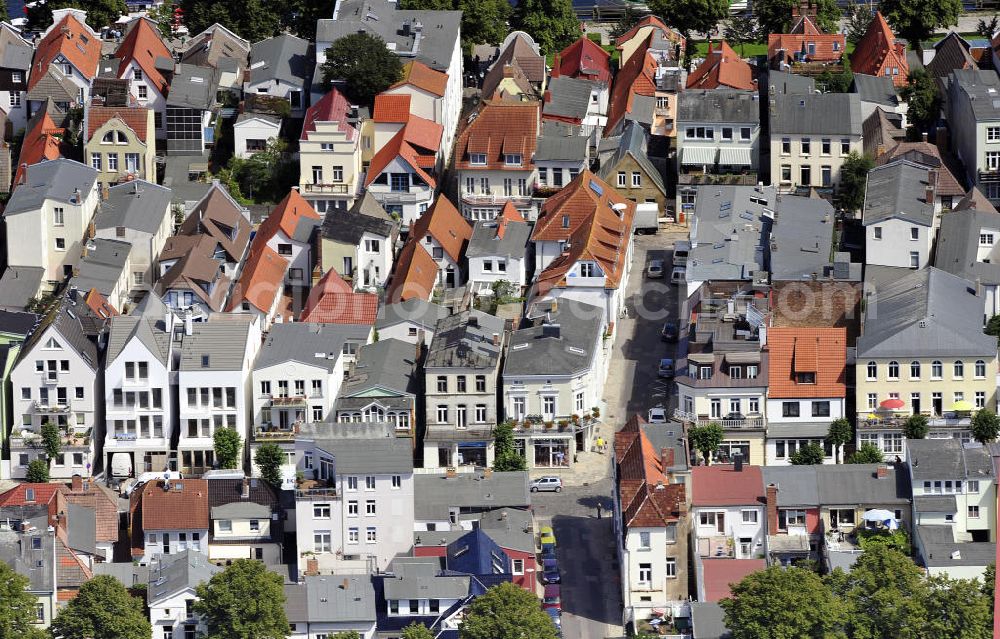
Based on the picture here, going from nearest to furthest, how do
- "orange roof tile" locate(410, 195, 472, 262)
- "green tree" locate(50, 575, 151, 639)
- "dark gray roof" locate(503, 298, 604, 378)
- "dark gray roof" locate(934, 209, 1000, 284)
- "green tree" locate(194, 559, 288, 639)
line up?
1. "green tree" locate(194, 559, 288, 639)
2. "green tree" locate(50, 575, 151, 639)
3. "dark gray roof" locate(503, 298, 604, 378)
4. "dark gray roof" locate(934, 209, 1000, 284)
5. "orange roof tile" locate(410, 195, 472, 262)

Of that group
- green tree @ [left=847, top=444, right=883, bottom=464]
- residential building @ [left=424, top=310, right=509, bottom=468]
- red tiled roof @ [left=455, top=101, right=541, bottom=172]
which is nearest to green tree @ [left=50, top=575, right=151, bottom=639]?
residential building @ [left=424, top=310, right=509, bottom=468]

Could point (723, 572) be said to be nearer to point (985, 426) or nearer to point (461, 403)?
point (985, 426)

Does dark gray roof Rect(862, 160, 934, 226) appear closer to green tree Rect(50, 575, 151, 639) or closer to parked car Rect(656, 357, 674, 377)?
parked car Rect(656, 357, 674, 377)

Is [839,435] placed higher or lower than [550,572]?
higher

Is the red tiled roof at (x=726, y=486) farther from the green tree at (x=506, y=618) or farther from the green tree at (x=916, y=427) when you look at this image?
the green tree at (x=506, y=618)

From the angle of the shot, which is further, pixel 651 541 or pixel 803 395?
pixel 803 395

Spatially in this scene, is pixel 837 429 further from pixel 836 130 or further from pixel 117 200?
pixel 117 200

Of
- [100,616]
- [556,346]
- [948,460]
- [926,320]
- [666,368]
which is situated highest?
[926,320]

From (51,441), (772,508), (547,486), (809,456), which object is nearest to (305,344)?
(51,441)
